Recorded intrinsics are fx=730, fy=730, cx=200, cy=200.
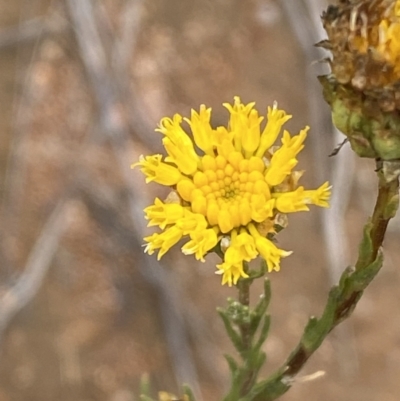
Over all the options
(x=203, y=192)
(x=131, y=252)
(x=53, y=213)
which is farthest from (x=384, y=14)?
(x=53, y=213)

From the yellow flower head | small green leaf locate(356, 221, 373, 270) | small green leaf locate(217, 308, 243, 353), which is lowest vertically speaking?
small green leaf locate(217, 308, 243, 353)

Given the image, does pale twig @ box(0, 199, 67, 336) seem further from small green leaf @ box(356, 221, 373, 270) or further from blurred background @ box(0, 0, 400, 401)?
small green leaf @ box(356, 221, 373, 270)

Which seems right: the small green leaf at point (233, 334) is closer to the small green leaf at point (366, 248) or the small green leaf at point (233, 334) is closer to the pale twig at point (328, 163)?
the small green leaf at point (366, 248)

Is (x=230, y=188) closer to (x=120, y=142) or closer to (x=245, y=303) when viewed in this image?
(x=245, y=303)

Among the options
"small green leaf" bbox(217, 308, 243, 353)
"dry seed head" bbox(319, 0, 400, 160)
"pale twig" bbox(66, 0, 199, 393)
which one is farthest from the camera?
"pale twig" bbox(66, 0, 199, 393)

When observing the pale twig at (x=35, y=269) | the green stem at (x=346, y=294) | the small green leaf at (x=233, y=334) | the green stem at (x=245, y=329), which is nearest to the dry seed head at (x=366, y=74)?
the green stem at (x=346, y=294)

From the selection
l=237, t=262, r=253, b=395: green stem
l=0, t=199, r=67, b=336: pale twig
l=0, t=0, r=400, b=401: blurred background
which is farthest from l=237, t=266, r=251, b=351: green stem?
l=0, t=199, r=67, b=336: pale twig

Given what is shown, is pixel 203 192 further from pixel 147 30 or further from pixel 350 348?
pixel 147 30
